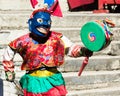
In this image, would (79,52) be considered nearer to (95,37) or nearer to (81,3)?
(95,37)

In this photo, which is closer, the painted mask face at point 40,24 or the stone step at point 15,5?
the painted mask face at point 40,24

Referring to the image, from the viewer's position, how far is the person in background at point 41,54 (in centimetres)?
532

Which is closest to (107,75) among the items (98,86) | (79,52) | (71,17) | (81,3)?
(98,86)

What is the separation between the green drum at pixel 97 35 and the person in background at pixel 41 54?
147mm

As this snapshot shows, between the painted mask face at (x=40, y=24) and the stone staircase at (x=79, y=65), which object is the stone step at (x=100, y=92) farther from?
the painted mask face at (x=40, y=24)

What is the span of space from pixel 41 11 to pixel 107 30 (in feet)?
2.60

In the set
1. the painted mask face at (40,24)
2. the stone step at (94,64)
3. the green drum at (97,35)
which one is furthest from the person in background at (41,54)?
the stone step at (94,64)

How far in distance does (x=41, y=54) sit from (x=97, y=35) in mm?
680

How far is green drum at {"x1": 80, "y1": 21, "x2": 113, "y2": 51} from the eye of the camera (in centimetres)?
503

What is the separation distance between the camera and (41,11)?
17.6ft

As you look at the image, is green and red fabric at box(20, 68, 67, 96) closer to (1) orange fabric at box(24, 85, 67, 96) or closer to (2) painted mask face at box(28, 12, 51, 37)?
(1) orange fabric at box(24, 85, 67, 96)

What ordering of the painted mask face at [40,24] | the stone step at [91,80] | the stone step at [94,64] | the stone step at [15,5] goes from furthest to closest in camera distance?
1. the stone step at [15,5]
2. the stone step at [94,64]
3. the stone step at [91,80]
4. the painted mask face at [40,24]

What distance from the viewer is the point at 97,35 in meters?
5.08

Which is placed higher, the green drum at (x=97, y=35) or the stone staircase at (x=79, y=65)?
the green drum at (x=97, y=35)
